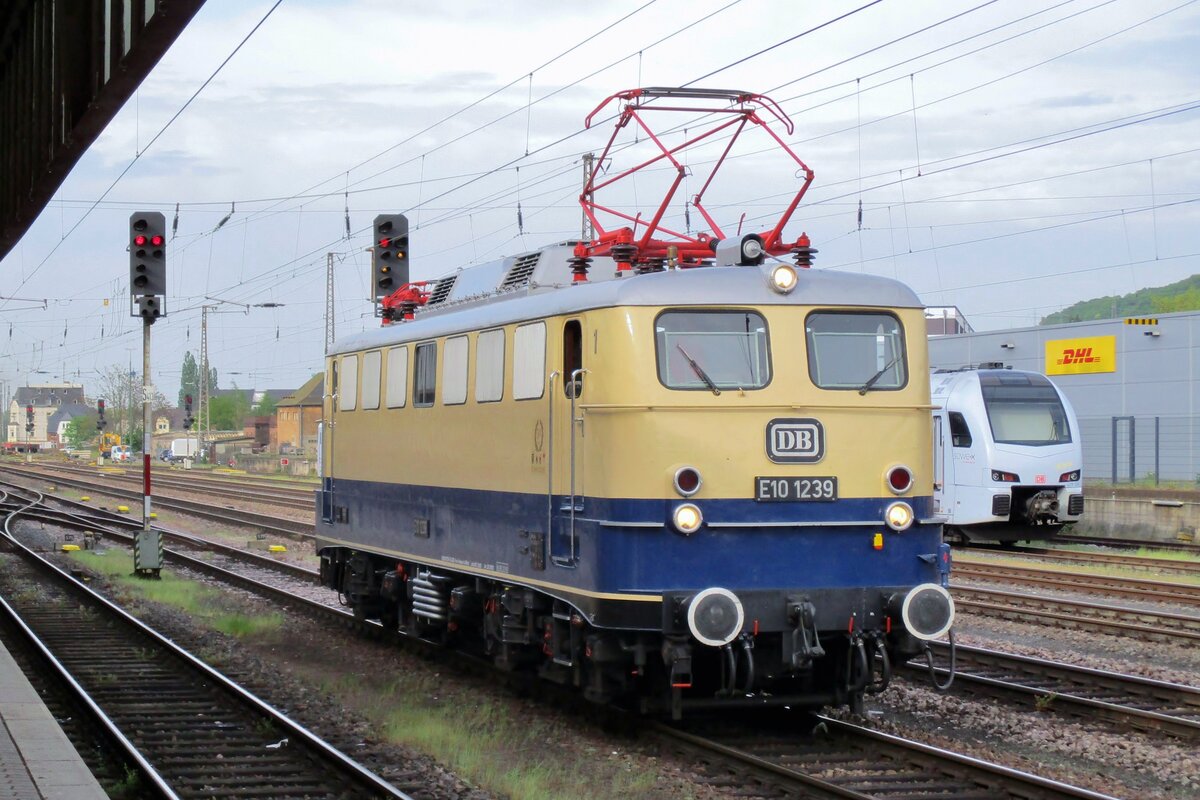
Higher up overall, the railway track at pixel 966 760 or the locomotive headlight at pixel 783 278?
the locomotive headlight at pixel 783 278

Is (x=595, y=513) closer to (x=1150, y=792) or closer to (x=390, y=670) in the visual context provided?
(x=1150, y=792)

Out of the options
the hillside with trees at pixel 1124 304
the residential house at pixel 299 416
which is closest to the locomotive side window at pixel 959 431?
the hillside with trees at pixel 1124 304

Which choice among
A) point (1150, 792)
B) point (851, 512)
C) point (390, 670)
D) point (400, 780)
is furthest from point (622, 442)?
point (390, 670)

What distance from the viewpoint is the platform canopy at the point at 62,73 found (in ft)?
32.1

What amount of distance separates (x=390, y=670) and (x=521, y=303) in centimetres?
436

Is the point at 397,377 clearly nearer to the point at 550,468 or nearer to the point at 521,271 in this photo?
the point at 521,271

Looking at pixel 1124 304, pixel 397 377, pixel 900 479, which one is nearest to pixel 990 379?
pixel 397 377

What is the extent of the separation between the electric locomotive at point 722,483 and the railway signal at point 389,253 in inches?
470

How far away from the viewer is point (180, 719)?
11703 millimetres

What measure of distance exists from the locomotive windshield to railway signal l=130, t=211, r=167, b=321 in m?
13.4

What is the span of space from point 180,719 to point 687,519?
476 cm

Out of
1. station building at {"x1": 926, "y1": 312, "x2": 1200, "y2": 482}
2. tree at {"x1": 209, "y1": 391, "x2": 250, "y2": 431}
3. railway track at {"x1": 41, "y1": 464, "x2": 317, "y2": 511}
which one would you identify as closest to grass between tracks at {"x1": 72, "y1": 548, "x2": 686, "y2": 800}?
station building at {"x1": 926, "y1": 312, "x2": 1200, "y2": 482}

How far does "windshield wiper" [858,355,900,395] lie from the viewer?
10141mm

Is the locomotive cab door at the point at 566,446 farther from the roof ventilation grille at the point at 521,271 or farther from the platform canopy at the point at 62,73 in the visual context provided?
the platform canopy at the point at 62,73
